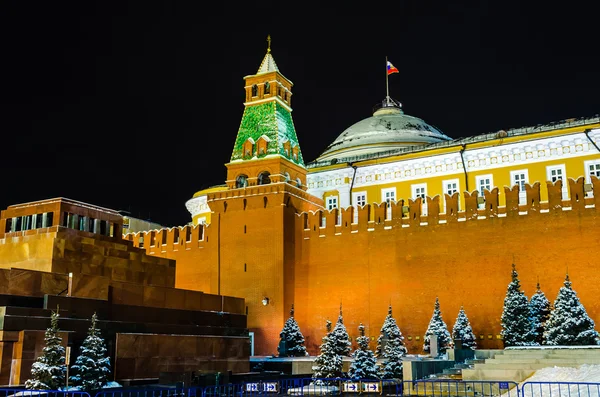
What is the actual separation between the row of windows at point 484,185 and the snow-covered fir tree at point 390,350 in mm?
6260

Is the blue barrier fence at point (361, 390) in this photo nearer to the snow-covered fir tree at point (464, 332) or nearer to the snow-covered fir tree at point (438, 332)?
the snow-covered fir tree at point (438, 332)

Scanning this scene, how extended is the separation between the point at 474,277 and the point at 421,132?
550 inches

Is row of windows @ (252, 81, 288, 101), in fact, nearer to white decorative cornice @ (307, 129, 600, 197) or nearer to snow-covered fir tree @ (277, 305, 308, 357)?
white decorative cornice @ (307, 129, 600, 197)

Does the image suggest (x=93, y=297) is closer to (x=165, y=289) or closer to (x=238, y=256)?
(x=165, y=289)

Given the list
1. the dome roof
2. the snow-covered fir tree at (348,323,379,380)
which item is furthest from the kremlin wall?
the snow-covered fir tree at (348,323,379,380)

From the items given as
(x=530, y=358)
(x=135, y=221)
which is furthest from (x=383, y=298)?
(x=135, y=221)

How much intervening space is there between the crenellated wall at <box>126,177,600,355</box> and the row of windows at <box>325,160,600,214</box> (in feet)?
3.97

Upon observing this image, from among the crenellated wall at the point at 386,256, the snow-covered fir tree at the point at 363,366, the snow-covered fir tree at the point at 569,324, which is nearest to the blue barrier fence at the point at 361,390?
the snow-covered fir tree at the point at 363,366

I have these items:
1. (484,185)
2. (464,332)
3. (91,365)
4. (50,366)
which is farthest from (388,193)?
(50,366)

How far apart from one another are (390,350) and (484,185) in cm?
1229

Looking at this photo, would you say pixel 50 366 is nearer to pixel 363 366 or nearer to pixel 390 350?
pixel 363 366

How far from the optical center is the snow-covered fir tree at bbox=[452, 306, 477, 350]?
22547 millimetres

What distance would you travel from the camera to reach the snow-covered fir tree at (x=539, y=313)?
70.2 feet

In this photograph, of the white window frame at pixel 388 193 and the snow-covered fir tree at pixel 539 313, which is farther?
the white window frame at pixel 388 193
